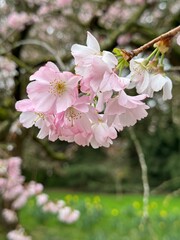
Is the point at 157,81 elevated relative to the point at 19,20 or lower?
elevated

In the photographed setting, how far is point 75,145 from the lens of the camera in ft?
18.2

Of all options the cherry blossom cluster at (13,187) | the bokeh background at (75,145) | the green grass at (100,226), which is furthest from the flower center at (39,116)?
the green grass at (100,226)

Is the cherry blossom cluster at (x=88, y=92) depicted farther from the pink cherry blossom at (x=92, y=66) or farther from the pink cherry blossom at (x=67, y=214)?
the pink cherry blossom at (x=67, y=214)

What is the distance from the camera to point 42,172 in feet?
34.5

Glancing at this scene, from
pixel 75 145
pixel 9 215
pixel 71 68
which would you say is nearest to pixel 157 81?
pixel 71 68

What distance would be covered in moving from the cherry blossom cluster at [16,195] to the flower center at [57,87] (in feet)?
6.35

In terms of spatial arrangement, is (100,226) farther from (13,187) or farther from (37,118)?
(37,118)

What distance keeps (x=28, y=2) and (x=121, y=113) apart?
144 inches

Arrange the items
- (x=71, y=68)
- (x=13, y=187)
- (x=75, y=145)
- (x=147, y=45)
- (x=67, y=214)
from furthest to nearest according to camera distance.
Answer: (x=75, y=145), (x=67, y=214), (x=13, y=187), (x=71, y=68), (x=147, y=45)

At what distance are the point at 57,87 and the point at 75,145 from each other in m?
5.03

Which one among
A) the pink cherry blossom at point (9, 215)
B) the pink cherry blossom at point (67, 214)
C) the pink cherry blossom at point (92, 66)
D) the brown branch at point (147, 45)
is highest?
the brown branch at point (147, 45)

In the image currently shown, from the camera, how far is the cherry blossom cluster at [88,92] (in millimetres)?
526

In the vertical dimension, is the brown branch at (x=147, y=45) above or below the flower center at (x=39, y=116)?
above

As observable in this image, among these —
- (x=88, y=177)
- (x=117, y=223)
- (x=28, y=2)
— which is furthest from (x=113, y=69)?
(x=88, y=177)
